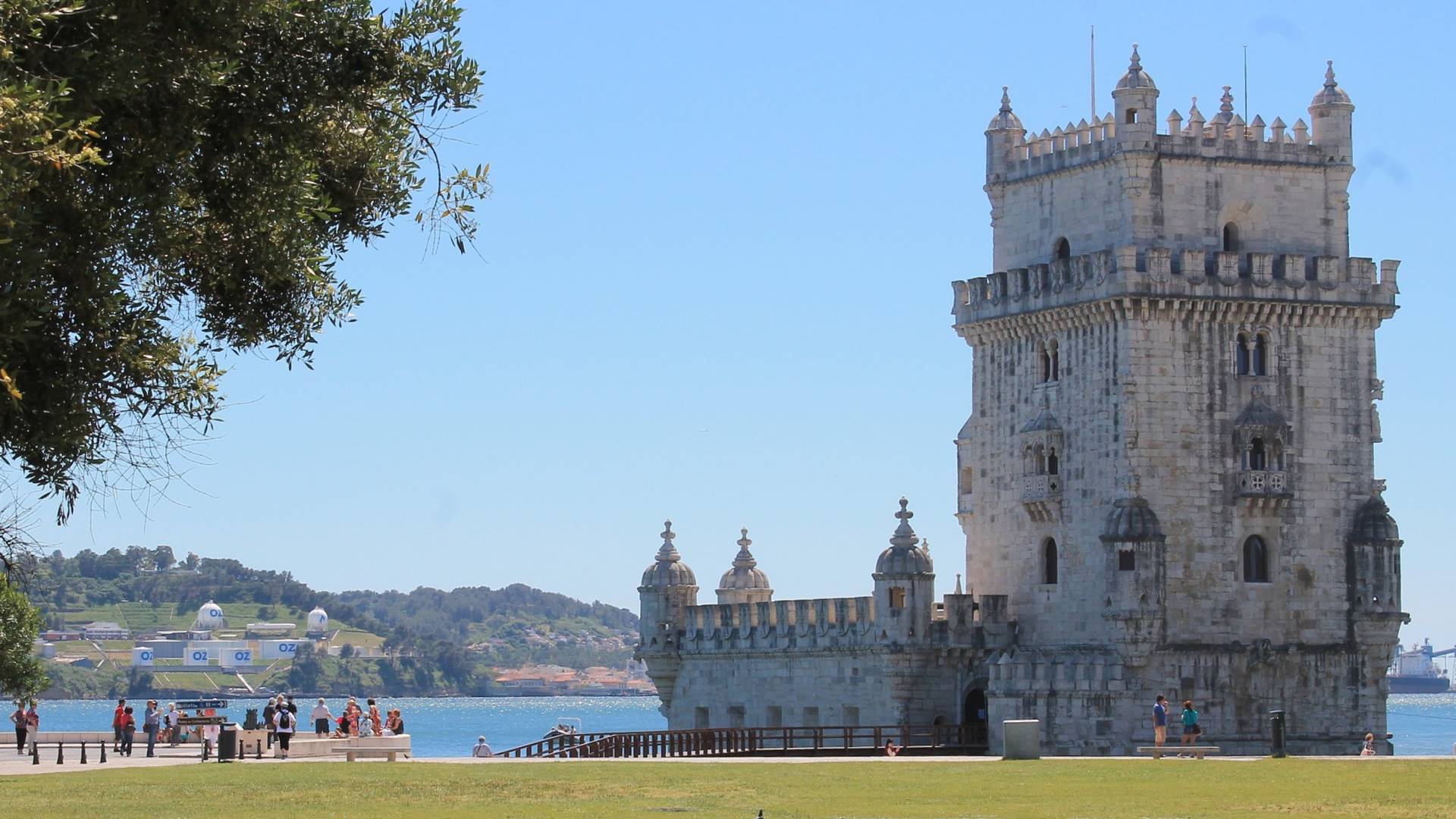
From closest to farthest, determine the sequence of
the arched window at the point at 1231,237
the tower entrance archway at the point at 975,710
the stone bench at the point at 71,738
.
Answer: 1. the stone bench at the point at 71,738
2. the arched window at the point at 1231,237
3. the tower entrance archway at the point at 975,710

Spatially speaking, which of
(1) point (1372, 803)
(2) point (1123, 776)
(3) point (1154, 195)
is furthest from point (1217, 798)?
(3) point (1154, 195)

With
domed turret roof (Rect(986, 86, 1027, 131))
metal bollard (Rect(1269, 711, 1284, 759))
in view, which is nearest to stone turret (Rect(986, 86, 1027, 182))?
domed turret roof (Rect(986, 86, 1027, 131))

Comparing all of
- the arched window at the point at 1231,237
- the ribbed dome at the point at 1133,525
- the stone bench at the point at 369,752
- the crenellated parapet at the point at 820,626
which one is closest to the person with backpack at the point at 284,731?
the stone bench at the point at 369,752

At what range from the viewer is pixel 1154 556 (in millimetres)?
60906

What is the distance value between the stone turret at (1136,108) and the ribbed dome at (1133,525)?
914 centimetres

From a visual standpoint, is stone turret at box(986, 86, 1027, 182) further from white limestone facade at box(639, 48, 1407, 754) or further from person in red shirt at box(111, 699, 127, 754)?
person in red shirt at box(111, 699, 127, 754)

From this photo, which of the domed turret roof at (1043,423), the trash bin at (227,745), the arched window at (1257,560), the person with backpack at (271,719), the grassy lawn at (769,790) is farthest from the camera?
the domed turret roof at (1043,423)

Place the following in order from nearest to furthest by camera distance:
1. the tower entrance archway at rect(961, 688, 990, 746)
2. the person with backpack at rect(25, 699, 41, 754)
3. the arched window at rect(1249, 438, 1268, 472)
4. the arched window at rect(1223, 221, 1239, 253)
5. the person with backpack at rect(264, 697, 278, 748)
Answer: the person with backpack at rect(264, 697, 278, 748) < the person with backpack at rect(25, 699, 41, 754) < the arched window at rect(1249, 438, 1268, 472) < the arched window at rect(1223, 221, 1239, 253) < the tower entrance archway at rect(961, 688, 990, 746)

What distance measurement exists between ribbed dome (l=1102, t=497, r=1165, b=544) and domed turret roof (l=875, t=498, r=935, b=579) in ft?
20.5

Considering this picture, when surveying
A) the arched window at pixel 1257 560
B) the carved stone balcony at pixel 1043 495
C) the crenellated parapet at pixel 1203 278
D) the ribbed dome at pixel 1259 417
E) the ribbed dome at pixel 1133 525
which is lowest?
the arched window at pixel 1257 560

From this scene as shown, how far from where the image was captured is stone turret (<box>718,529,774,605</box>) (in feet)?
265

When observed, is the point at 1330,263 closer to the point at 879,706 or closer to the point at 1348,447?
the point at 1348,447

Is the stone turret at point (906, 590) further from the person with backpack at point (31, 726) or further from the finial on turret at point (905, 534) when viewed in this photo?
the person with backpack at point (31, 726)

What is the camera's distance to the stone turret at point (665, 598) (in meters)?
76.6
